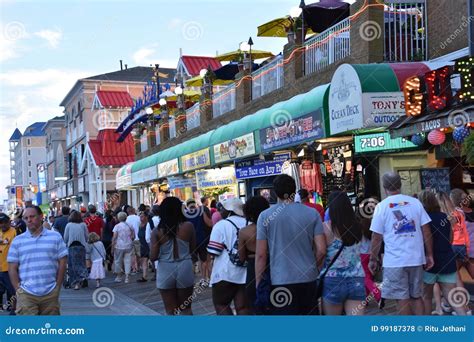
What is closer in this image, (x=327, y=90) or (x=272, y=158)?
(x=327, y=90)

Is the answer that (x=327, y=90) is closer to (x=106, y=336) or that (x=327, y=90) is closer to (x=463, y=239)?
(x=463, y=239)

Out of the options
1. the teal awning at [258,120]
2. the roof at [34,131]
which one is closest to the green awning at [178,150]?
the teal awning at [258,120]

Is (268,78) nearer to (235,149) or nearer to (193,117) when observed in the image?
(235,149)

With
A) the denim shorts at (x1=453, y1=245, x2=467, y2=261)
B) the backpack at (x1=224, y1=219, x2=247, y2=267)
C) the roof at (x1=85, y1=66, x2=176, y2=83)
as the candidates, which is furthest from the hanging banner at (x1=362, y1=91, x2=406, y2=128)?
the roof at (x1=85, y1=66, x2=176, y2=83)

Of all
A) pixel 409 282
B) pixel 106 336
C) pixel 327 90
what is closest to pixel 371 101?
pixel 327 90

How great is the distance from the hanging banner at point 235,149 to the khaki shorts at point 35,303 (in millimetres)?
12059

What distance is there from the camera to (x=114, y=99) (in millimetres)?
61031

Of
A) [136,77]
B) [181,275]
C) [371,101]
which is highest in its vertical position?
[136,77]

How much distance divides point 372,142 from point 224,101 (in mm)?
13255

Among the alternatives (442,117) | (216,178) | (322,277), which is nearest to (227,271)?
(322,277)

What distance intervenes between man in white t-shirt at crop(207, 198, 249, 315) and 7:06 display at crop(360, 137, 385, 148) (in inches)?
262

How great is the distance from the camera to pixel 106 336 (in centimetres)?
719

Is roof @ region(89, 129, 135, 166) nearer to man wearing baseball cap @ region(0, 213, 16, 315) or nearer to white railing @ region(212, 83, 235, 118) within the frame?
white railing @ region(212, 83, 235, 118)

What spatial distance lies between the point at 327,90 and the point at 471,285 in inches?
199
